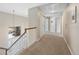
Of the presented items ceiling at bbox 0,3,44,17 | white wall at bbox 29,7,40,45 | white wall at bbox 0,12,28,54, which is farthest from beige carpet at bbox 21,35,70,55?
ceiling at bbox 0,3,44,17

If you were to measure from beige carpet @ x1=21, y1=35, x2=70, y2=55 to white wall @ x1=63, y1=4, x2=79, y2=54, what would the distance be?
0.12 metres

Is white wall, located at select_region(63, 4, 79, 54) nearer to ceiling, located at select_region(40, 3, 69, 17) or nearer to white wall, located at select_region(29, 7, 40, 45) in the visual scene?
ceiling, located at select_region(40, 3, 69, 17)

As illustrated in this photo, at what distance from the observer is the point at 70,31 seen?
2342mm

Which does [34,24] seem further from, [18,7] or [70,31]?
[70,31]

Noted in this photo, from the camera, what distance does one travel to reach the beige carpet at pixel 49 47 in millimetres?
2096

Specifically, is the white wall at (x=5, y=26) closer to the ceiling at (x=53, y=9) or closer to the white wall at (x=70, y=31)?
the ceiling at (x=53, y=9)

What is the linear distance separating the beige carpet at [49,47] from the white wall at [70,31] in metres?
0.12

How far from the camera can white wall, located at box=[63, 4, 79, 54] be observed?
215 cm

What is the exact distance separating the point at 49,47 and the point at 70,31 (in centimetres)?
52

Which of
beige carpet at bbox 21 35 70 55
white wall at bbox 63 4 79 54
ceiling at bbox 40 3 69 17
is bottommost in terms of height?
beige carpet at bbox 21 35 70 55

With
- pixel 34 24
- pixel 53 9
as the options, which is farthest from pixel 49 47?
pixel 53 9

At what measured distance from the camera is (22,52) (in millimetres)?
2131

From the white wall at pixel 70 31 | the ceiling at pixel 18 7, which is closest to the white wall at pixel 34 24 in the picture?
the ceiling at pixel 18 7

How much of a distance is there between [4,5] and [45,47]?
95 cm
